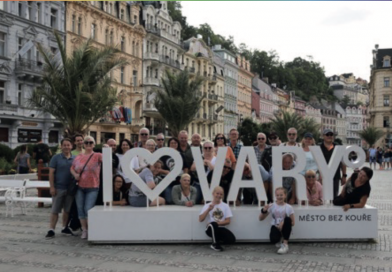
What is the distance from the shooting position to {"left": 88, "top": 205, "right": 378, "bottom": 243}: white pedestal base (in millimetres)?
8578

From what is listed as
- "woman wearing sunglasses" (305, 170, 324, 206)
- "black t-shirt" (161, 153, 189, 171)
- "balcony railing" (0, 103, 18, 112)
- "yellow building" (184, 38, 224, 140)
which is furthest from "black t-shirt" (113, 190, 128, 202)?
"yellow building" (184, 38, 224, 140)

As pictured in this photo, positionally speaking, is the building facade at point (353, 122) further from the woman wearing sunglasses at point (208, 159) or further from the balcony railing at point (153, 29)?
the woman wearing sunglasses at point (208, 159)

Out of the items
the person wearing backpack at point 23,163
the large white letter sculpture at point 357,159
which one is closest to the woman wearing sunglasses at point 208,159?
the large white letter sculpture at point 357,159

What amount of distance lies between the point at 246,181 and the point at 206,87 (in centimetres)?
6041

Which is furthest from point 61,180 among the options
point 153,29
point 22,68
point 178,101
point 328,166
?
point 153,29

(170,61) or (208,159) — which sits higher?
(170,61)

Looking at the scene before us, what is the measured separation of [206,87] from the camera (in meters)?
68.8

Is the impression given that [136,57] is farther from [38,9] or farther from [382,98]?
[382,98]

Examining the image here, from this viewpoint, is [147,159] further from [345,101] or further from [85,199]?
[345,101]

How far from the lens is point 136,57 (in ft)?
165

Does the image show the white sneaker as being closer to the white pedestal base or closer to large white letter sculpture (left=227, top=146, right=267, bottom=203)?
the white pedestal base

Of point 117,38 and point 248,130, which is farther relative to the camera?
point 248,130

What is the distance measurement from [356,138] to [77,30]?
440 ft

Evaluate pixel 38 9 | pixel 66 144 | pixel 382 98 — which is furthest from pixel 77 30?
pixel 382 98
